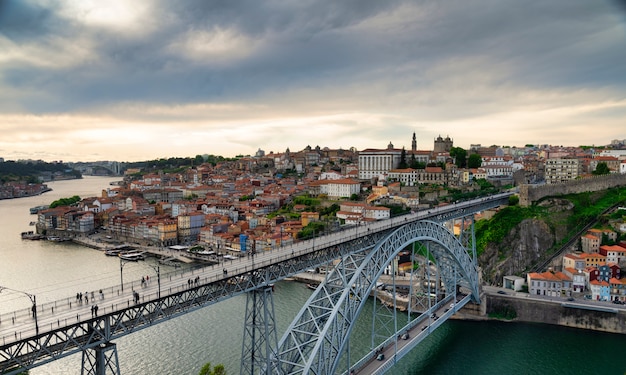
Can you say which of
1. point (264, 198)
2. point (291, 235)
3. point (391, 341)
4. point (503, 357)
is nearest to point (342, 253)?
point (391, 341)

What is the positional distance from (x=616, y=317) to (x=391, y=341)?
12324 mm

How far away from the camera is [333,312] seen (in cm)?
1295

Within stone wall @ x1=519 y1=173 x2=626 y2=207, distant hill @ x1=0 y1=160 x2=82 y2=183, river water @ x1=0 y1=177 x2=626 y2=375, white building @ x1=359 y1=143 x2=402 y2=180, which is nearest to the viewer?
river water @ x1=0 y1=177 x2=626 y2=375

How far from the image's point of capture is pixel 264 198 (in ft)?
173

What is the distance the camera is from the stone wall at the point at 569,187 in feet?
109

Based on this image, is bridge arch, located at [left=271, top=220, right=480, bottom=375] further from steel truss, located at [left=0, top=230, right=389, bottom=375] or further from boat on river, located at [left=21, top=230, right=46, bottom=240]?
boat on river, located at [left=21, top=230, right=46, bottom=240]

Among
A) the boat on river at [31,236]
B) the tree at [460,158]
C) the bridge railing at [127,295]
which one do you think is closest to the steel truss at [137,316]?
the bridge railing at [127,295]

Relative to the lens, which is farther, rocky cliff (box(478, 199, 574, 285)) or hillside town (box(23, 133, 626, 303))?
rocky cliff (box(478, 199, 574, 285))

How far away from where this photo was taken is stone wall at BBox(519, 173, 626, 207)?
3309 cm

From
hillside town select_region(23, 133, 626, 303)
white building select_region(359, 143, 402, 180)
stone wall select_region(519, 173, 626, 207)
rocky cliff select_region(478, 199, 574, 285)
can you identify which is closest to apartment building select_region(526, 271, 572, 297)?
hillside town select_region(23, 133, 626, 303)

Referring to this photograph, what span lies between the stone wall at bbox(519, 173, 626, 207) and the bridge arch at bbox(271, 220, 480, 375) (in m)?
18.6

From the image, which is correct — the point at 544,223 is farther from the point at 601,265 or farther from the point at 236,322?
the point at 236,322

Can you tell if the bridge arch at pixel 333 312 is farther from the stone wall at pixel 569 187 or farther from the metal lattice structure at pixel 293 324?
the stone wall at pixel 569 187

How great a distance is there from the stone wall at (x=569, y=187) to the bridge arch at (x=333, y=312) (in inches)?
730
